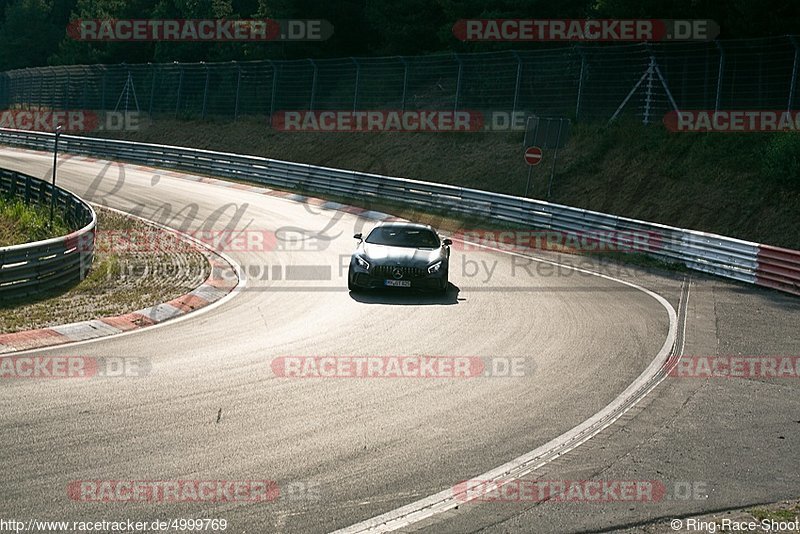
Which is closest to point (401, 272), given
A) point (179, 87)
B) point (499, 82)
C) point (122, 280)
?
point (122, 280)

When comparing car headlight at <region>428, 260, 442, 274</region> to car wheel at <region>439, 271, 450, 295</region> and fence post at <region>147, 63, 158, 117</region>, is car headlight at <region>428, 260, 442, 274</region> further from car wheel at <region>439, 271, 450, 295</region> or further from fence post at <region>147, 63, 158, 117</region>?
fence post at <region>147, 63, 158, 117</region>

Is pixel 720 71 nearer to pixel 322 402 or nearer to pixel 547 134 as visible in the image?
pixel 547 134

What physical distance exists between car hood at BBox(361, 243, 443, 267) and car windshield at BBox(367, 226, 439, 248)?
0.86 ft

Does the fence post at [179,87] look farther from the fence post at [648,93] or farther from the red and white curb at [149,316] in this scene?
the fence post at [648,93]

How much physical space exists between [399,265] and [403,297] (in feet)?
2.06

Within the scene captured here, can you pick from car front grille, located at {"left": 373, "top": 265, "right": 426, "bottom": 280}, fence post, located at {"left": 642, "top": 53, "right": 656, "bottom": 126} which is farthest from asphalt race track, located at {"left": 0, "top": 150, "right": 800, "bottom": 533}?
fence post, located at {"left": 642, "top": 53, "right": 656, "bottom": 126}

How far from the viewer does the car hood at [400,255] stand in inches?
655

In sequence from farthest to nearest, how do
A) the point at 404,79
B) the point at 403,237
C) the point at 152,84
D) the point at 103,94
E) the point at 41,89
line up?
the point at 41,89 → the point at 103,94 → the point at 152,84 → the point at 404,79 → the point at 403,237

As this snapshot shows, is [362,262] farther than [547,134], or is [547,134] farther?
[547,134]

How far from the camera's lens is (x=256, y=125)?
149 ft

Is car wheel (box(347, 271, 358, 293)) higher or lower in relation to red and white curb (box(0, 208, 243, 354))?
higher

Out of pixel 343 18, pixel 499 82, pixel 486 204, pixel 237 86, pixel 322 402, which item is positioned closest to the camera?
pixel 322 402

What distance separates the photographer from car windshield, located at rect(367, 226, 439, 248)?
1764cm

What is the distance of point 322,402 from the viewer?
9906 mm
